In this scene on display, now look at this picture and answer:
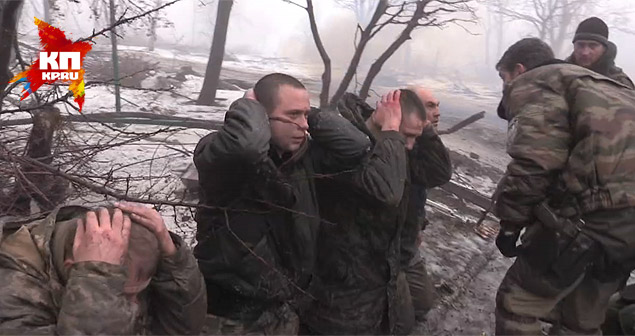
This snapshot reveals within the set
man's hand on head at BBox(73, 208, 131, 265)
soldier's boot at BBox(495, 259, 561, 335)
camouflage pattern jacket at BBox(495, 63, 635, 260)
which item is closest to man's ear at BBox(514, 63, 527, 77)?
camouflage pattern jacket at BBox(495, 63, 635, 260)

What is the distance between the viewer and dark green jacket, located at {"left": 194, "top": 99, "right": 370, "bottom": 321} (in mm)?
1999

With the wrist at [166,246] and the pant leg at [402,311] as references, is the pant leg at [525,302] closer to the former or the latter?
the pant leg at [402,311]

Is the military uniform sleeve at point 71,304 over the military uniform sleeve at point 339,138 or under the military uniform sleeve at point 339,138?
under

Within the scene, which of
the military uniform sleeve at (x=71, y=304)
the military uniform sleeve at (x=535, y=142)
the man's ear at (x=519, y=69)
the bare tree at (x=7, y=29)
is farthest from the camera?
the bare tree at (x=7, y=29)

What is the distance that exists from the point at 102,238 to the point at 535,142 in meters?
2.01

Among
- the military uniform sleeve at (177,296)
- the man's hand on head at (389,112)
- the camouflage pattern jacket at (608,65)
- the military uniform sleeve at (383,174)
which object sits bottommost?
the military uniform sleeve at (177,296)

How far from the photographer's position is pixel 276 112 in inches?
88.6

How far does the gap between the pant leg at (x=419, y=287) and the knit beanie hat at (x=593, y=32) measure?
121 inches

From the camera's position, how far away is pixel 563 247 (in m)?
2.43

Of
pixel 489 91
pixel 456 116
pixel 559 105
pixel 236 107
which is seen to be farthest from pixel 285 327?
pixel 489 91

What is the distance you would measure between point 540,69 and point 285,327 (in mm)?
1877

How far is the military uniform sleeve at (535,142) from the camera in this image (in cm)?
236

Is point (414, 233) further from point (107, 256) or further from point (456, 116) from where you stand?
point (456, 116)

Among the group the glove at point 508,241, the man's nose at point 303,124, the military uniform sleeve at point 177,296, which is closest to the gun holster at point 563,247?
the glove at point 508,241
